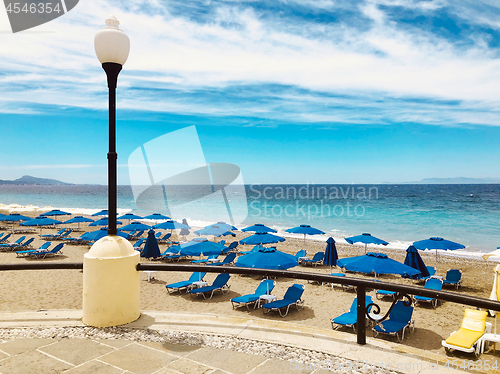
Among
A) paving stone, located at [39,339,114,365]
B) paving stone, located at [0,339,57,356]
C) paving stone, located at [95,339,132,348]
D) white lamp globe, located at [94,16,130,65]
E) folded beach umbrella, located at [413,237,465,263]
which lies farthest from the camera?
folded beach umbrella, located at [413,237,465,263]

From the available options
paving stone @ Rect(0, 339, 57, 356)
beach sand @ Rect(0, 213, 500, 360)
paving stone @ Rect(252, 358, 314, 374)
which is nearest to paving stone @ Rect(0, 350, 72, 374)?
paving stone @ Rect(0, 339, 57, 356)

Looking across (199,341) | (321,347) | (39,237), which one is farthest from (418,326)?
(39,237)

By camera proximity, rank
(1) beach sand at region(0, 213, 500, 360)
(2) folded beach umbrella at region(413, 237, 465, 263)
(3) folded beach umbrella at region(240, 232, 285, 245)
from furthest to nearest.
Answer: (3) folded beach umbrella at region(240, 232, 285, 245) < (2) folded beach umbrella at region(413, 237, 465, 263) < (1) beach sand at region(0, 213, 500, 360)

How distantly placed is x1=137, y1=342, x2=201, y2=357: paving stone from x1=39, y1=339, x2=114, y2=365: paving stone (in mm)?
367

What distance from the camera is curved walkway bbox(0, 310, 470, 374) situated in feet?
9.27

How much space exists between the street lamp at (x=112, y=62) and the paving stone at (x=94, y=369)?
1499 mm

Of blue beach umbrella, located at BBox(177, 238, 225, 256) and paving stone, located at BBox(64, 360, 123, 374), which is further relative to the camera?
blue beach umbrella, located at BBox(177, 238, 225, 256)

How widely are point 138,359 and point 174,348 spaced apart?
35 cm

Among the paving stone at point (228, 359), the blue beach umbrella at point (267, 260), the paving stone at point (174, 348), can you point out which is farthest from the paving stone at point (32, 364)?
the blue beach umbrella at point (267, 260)

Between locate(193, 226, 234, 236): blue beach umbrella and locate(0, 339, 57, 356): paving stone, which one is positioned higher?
locate(0, 339, 57, 356): paving stone

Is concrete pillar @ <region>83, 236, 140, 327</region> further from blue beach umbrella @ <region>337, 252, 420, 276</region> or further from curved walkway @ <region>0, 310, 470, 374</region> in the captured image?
blue beach umbrella @ <region>337, 252, 420, 276</region>

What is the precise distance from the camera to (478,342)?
22.1 feet

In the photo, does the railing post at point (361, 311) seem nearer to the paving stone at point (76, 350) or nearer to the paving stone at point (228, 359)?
the paving stone at point (228, 359)

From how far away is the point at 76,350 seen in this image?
10.2ft
